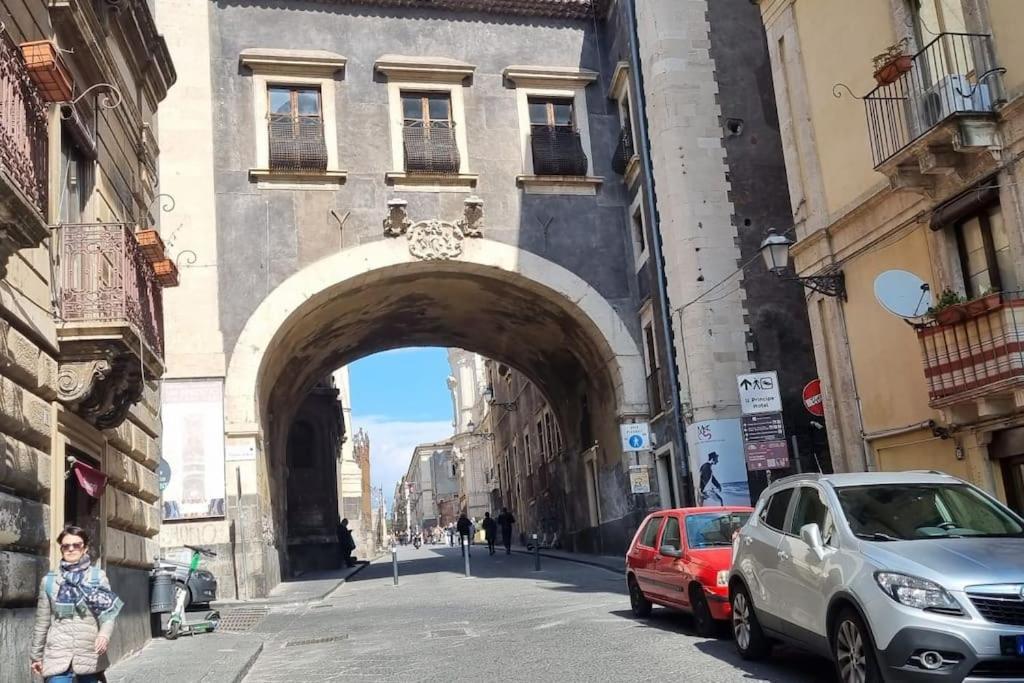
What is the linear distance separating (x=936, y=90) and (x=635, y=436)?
1114cm

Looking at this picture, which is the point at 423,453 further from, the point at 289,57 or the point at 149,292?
the point at 149,292

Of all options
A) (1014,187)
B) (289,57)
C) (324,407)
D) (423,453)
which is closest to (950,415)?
(1014,187)

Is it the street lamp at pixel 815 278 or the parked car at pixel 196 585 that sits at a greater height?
the street lamp at pixel 815 278

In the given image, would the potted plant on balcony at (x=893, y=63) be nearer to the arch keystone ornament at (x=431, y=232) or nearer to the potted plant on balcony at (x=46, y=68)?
the potted plant on balcony at (x=46, y=68)

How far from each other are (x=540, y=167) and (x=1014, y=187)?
548 inches

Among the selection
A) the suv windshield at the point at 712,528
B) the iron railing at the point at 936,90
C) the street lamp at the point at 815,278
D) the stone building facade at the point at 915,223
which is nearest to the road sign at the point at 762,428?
the stone building facade at the point at 915,223

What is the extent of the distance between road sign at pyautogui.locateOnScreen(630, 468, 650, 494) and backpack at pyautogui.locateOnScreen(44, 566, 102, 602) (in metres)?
16.1

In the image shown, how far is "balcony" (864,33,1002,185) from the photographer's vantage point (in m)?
12.3

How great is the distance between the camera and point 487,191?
2452 centimetres

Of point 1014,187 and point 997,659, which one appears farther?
point 1014,187

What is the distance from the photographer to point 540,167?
2484 centimetres

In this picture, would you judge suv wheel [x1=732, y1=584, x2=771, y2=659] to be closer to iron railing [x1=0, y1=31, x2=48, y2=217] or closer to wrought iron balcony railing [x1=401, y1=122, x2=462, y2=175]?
iron railing [x1=0, y1=31, x2=48, y2=217]

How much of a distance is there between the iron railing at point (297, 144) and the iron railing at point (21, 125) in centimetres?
1582

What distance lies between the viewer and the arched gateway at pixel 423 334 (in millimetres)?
22969
